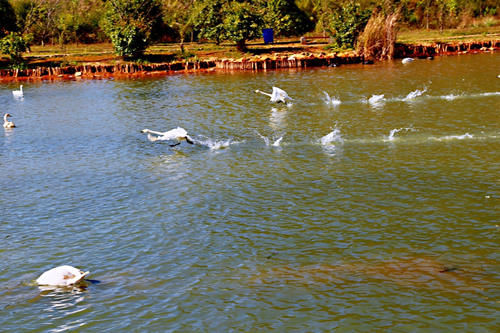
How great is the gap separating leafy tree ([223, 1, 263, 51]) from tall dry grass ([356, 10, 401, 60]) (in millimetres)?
10670

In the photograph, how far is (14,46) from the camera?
180 ft

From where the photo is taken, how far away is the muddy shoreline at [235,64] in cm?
5247

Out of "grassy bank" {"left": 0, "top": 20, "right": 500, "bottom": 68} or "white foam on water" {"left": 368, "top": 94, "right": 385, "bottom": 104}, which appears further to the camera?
"grassy bank" {"left": 0, "top": 20, "right": 500, "bottom": 68}

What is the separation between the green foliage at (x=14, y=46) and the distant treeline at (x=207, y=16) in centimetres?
290

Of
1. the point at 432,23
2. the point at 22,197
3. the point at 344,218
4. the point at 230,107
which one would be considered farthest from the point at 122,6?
the point at 344,218

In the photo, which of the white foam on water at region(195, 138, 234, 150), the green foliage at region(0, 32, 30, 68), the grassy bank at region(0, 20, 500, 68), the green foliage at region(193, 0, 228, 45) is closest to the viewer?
the white foam on water at region(195, 138, 234, 150)

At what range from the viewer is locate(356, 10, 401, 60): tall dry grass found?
53.5m

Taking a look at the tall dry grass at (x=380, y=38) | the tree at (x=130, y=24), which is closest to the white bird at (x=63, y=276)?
the tall dry grass at (x=380, y=38)

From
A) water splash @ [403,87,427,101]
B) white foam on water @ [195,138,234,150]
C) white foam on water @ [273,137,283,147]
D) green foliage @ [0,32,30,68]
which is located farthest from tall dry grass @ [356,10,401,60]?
white foam on water @ [195,138,234,150]

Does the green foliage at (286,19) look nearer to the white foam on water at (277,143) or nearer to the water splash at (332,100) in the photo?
the water splash at (332,100)

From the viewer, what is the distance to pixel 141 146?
82.8ft

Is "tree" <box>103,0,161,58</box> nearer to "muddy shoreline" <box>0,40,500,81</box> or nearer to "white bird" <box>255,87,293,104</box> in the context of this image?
"muddy shoreline" <box>0,40,500,81</box>

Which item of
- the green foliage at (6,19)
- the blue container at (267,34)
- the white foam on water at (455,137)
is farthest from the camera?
the blue container at (267,34)

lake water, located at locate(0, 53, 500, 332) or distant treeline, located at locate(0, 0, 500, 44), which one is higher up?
distant treeline, located at locate(0, 0, 500, 44)
